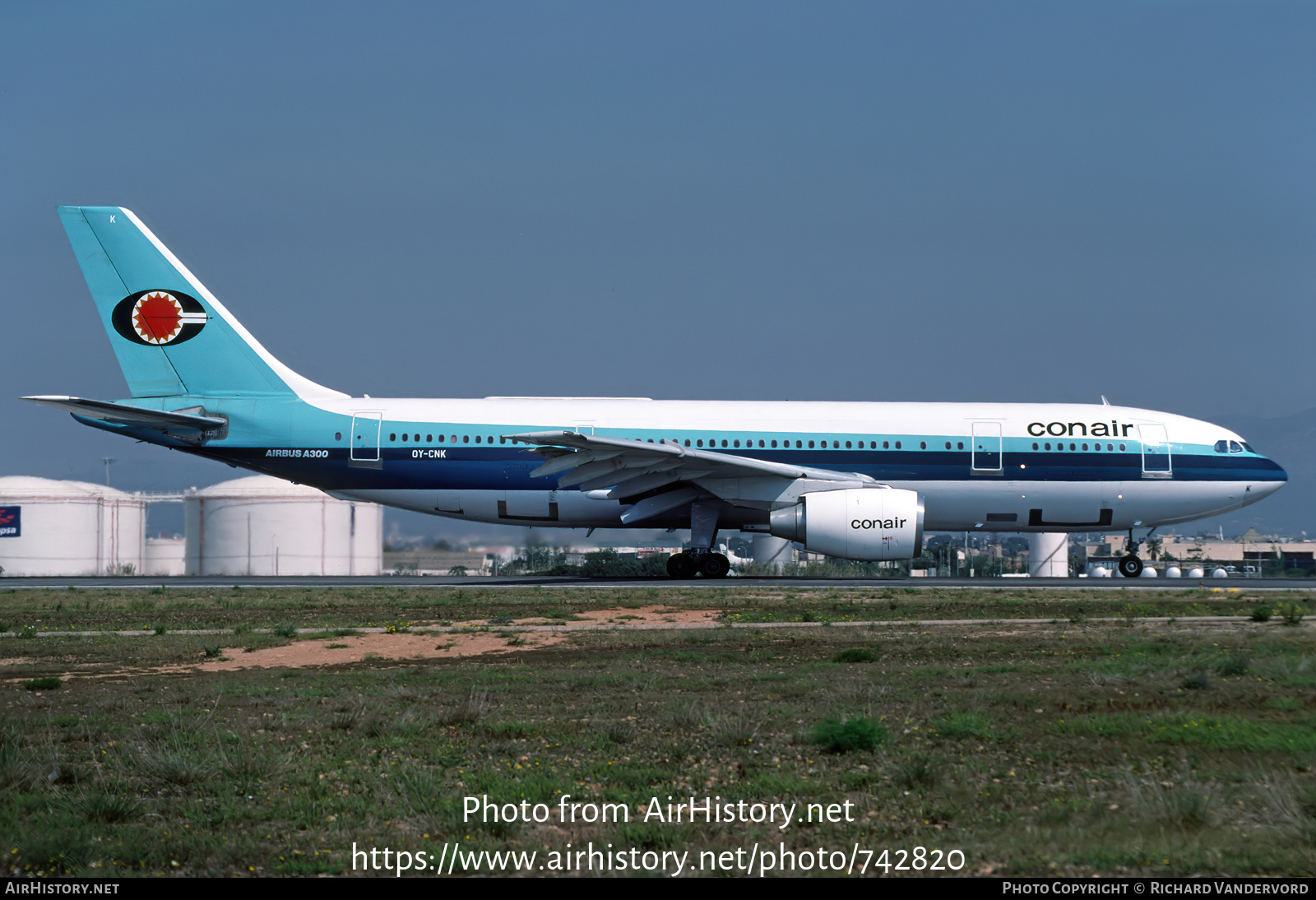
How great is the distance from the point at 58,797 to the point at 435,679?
5057 millimetres

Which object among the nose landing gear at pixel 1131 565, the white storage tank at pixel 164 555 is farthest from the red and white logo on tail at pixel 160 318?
the white storage tank at pixel 164 555

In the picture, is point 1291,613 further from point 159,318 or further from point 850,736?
point 159,318

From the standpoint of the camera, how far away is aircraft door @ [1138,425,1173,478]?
1135 inches

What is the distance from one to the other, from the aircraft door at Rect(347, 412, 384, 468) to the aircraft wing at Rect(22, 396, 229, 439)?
316cm

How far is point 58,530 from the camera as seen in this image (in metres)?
58.6

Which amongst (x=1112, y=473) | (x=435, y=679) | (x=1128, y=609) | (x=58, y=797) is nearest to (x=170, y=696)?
(x=435, y=679)

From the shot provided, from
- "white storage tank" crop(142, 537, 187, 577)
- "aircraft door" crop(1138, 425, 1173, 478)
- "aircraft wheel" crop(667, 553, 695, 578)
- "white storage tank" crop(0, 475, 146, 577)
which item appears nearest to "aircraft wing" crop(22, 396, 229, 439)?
"aircraft wheel" crop(667, 553, 695, 578)

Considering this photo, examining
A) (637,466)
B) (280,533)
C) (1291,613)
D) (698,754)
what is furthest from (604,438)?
(280,533)

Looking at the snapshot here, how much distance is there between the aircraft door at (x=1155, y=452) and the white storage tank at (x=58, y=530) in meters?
45.8

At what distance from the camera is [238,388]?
28.5 metres

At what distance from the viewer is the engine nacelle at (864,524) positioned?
2567 cm

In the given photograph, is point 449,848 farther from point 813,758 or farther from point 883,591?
point 883,591
